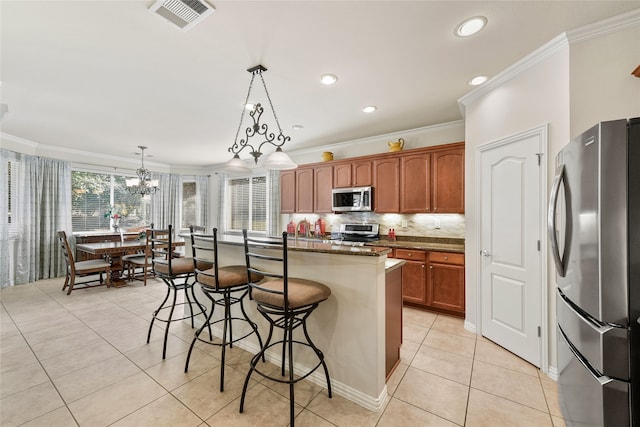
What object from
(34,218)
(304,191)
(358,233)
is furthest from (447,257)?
(34,218)

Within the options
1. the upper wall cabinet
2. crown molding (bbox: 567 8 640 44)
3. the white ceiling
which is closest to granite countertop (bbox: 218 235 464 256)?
the upper wall cabinet

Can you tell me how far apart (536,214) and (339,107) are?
2.50 metres

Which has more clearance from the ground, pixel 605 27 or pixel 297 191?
pixel 605 27

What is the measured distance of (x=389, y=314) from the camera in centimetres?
213

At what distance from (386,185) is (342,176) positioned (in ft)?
2.98

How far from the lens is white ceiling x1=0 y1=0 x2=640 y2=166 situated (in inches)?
72.2

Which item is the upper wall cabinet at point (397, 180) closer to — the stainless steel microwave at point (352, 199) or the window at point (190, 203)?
the stainless steel microwave at point (352, 199)

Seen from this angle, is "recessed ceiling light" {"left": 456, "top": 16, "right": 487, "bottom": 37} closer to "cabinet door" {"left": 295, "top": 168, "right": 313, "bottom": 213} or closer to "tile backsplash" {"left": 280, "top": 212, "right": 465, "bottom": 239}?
"tile backsplash" {"left": 280, "top": 212, "right": 465, "bottom": 239}

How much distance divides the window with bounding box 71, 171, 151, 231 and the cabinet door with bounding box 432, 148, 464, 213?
22.8ft

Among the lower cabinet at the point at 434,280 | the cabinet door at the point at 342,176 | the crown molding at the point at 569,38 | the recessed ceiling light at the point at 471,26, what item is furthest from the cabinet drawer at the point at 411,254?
the recessed ceiling light at the point at 471,26

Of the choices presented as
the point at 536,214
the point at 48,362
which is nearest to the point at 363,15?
the point at 536,214

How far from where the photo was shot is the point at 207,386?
81.1 inches

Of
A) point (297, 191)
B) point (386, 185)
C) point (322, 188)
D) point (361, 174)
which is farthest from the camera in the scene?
point (297, 191)

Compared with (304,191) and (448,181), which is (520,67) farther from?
(304,191)
